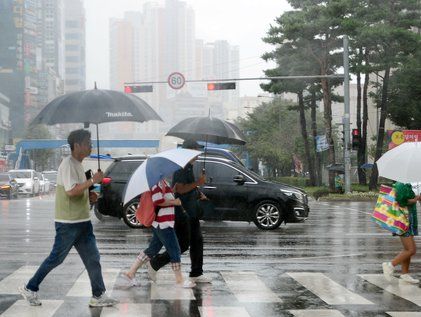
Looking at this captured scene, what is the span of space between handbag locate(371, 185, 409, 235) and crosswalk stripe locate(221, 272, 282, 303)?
1.82 m

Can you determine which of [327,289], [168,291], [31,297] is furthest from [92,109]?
[327,289]

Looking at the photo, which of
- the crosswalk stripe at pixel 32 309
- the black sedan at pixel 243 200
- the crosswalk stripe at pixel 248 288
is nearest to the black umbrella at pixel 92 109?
the crosswalk stripe at pixel 32 309

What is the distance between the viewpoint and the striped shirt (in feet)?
29.2

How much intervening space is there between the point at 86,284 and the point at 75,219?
1892mm

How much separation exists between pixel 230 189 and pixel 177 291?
9013mm

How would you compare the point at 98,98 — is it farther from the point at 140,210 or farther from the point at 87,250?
the point at 87,250

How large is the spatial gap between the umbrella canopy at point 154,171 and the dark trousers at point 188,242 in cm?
99

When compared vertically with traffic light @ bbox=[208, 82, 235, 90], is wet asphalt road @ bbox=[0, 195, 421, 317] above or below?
below

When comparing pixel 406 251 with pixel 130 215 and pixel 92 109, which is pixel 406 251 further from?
pixel 130 215

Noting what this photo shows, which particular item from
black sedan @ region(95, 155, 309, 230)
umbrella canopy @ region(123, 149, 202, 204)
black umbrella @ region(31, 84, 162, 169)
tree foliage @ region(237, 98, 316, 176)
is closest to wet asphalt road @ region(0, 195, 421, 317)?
black sedan @ region(95, 155, 309, 230)

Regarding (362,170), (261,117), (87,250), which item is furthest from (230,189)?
(261,117)

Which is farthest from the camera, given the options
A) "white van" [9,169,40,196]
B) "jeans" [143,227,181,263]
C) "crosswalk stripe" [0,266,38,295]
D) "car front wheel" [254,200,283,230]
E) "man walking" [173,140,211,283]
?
"white van" [9,169,40,196]

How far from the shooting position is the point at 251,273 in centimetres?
1043

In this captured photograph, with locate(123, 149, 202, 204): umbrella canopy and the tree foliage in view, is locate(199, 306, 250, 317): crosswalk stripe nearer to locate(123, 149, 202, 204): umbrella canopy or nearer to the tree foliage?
locate(123, 149, 202, 204): umbrella canopy
